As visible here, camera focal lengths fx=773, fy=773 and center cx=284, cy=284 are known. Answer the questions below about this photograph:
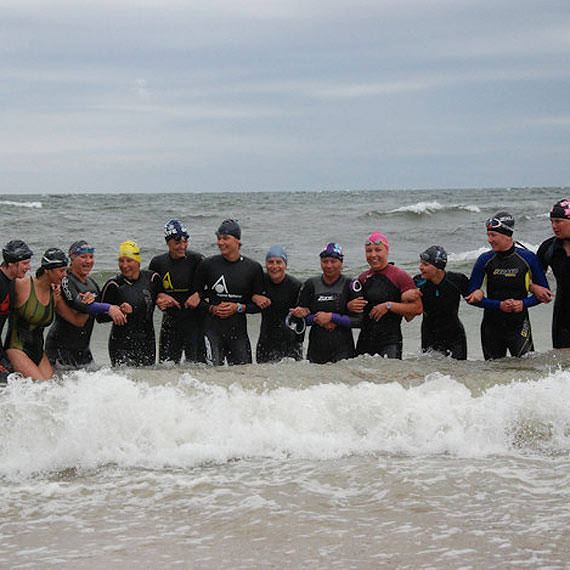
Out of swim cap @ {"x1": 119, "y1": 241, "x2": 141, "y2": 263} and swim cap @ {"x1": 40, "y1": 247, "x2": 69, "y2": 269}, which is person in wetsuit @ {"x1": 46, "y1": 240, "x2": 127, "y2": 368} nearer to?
swim cap @ {"x1": 119, "y1": 241, "x2": 141, "y2": 263}

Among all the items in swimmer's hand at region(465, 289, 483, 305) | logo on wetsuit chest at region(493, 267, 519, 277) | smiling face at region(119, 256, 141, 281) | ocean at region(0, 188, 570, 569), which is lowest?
ocean at region(0, 188, 570, 569)

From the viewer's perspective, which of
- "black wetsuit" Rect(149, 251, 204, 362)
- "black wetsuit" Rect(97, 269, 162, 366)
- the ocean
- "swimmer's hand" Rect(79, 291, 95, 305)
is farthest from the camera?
"black wetsuit" Rect(149, 251, 204, 362)

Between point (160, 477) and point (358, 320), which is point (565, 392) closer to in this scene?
point (358, 320)

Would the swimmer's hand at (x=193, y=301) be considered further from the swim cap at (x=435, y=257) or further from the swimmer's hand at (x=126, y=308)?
the swim cap at (x=435, y=257)

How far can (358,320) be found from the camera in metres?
7.43

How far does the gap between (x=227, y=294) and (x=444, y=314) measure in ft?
7.23

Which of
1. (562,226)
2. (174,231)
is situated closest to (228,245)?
(174,231)

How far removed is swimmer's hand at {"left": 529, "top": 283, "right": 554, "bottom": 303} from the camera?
7223 millimetres

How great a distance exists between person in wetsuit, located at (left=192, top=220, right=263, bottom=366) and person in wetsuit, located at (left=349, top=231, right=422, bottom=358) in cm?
109

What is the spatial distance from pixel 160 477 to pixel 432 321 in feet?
11.5

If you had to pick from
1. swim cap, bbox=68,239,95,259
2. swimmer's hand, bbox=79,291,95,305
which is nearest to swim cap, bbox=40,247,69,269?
swimmer's hand, bbox=79,291,95,305

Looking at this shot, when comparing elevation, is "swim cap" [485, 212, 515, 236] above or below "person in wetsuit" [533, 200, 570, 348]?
above

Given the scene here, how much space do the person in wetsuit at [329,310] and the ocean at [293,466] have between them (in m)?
0.32

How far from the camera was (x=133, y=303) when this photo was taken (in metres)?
7.72
